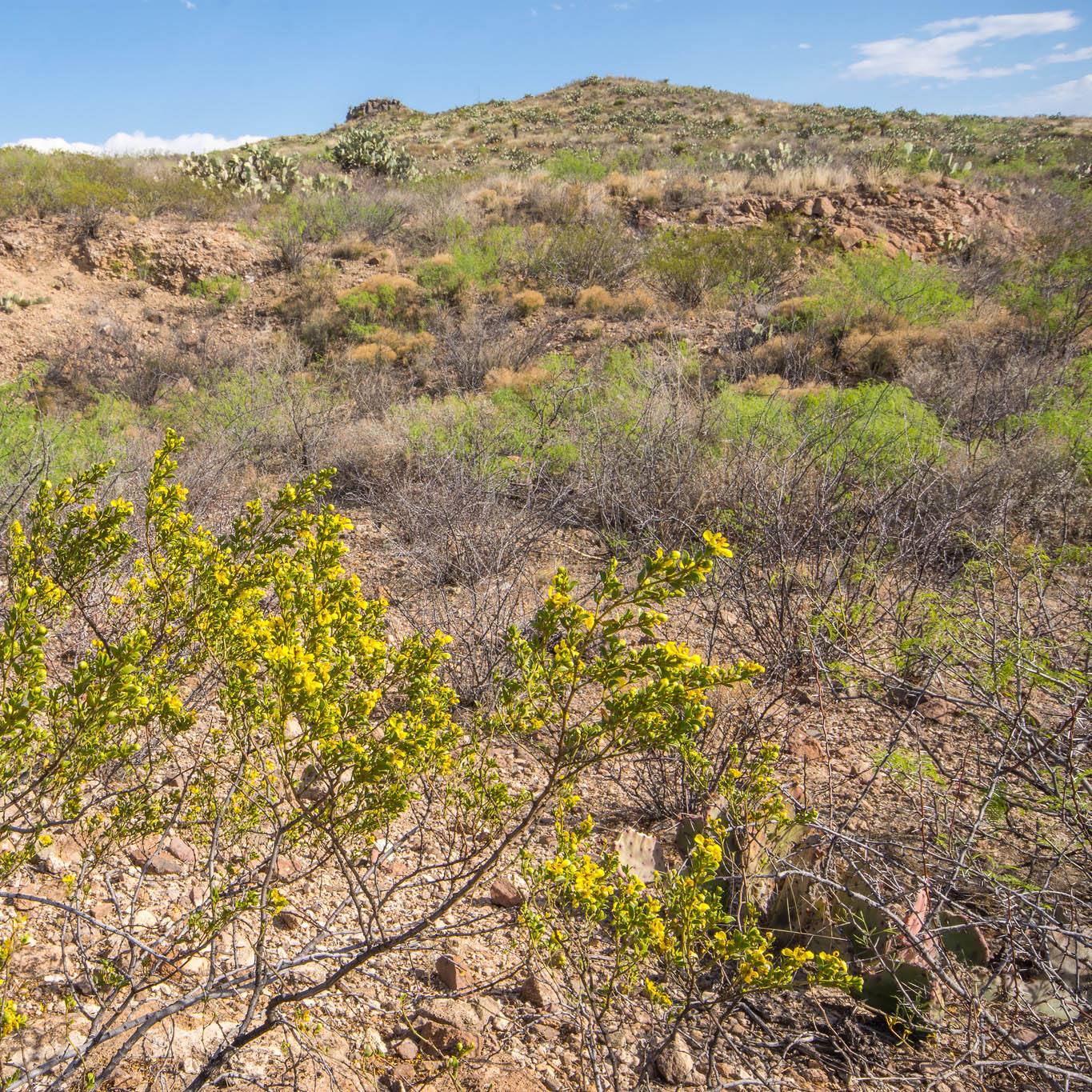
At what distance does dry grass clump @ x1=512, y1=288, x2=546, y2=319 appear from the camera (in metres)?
10.2

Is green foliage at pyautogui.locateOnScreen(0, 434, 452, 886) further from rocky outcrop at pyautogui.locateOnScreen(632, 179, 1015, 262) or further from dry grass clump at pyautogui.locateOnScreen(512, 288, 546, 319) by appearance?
rocky outcrop at pyautogui.locateOnScreen(632, 179, 1015, 262)

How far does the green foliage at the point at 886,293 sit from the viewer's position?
27.9ft

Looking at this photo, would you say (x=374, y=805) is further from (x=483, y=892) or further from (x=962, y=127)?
(x=962, y=127)

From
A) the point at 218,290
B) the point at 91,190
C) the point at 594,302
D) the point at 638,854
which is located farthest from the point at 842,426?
the point at 91,190

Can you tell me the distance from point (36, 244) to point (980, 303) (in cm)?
1432

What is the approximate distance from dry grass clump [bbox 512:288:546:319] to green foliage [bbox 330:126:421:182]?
7.13m

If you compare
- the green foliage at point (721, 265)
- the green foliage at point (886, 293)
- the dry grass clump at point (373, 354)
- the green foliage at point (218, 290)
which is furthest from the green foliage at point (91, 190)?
the green foliage at point (886, 293)

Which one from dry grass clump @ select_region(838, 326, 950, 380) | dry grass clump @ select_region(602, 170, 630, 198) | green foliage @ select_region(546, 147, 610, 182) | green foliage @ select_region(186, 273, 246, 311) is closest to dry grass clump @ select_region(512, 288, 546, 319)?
dry grass clump @ select_region(838, 326, 950, 380)

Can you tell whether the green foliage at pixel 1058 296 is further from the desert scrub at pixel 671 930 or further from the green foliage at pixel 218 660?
the green foliage at pixel 218 660

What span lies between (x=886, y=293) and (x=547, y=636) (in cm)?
923

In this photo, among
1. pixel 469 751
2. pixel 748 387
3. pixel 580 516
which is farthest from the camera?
pixel 748 387

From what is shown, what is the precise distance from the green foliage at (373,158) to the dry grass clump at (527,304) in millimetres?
7132

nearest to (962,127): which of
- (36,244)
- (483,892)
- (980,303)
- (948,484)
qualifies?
(980,303)

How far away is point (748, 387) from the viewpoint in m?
7.44
